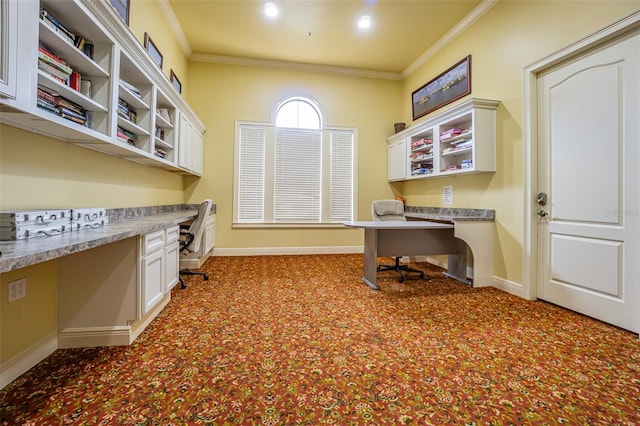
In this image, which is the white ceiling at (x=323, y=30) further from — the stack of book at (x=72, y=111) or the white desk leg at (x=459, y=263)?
the white desk leg at (x=459, y=263)

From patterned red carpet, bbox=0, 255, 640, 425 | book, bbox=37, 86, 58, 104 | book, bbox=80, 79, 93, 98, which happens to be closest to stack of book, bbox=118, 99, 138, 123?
book, bbox=80, 79, 93, 98

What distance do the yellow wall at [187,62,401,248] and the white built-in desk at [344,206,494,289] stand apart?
2029 millimetres

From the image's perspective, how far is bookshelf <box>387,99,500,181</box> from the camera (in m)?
3.37

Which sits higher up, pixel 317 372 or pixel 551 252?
pixel 551 252

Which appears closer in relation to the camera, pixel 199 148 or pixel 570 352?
pixel 570 352

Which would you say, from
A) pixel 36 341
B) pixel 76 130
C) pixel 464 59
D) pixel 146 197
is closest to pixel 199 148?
pixel 146 197

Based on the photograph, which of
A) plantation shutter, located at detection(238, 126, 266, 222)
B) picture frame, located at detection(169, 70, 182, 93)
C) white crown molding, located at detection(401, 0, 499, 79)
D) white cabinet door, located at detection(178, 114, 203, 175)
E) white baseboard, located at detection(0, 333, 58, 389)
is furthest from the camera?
plantation shutter, located at detection(238, 126, 266, 222)

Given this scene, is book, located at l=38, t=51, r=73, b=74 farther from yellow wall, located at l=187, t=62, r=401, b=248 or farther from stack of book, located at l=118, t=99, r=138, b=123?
yellow wall, located at l=187, t=62, r=401, b=248

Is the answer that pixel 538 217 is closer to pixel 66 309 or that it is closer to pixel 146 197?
pixel 66 309

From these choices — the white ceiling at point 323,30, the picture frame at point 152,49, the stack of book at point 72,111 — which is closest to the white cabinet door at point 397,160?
the white ceiling at point 323,30

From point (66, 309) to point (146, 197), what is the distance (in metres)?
1.77

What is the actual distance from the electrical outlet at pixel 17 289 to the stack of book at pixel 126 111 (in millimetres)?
1458

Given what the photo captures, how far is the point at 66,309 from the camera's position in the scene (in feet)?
6.17

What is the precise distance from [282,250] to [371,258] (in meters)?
2.29
